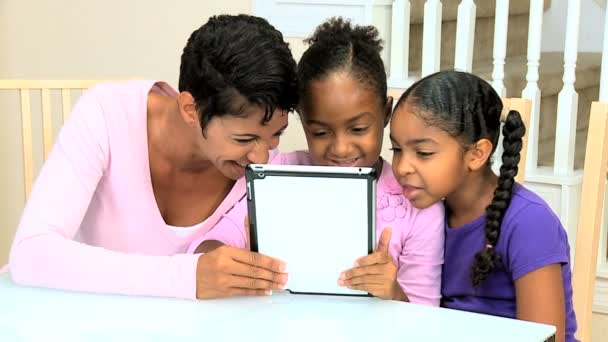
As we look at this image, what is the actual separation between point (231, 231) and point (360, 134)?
9.7 inches

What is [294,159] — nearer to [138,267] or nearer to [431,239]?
[431,239]

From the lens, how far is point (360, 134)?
1351 mm

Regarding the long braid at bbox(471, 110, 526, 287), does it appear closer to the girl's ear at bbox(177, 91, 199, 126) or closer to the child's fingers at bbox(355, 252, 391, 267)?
the child's fingers at bbox(355, 252, 391, 267)

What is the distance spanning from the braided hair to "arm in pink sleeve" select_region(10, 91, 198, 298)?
0.41m

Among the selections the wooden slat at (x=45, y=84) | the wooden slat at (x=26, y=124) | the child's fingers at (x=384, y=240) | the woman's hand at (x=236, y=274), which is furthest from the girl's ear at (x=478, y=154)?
the wooden slat at (x=26, y=124)

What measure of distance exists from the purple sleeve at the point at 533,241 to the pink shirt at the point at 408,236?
11 centimetres

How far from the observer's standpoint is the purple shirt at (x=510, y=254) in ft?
4.13

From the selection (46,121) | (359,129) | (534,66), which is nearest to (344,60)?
(359,129)

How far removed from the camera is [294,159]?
151 centimetres

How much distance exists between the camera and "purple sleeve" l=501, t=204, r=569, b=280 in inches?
49.2

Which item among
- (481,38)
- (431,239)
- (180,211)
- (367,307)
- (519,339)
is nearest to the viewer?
(519,339)

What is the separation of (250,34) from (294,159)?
0.31m

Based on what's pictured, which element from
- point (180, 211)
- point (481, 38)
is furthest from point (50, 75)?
point (180, 211)

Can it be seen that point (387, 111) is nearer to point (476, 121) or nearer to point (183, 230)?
point (476, 121)
